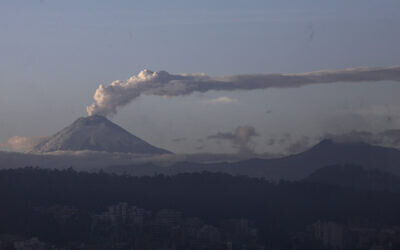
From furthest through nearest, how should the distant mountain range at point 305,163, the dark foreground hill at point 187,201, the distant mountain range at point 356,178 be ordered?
1. the distant mountain range at point 305,163
2. the distant mountain range at point 356,178
3. the dark foreground hill at point 187,201

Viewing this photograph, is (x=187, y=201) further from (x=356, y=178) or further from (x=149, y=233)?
(x=356, y=178)

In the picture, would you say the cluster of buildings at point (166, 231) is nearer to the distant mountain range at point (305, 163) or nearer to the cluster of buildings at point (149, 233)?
the cluster of buildings at point (149, 233)

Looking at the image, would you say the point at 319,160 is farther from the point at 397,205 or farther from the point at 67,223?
the point at 67,223

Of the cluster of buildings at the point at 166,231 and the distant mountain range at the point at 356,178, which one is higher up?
the distant mountain range at the point at 356,178

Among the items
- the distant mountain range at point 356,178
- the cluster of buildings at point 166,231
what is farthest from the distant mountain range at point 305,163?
the cluster of buildings at point 166,231

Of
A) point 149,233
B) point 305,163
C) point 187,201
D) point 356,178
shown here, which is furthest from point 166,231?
point 305,163
